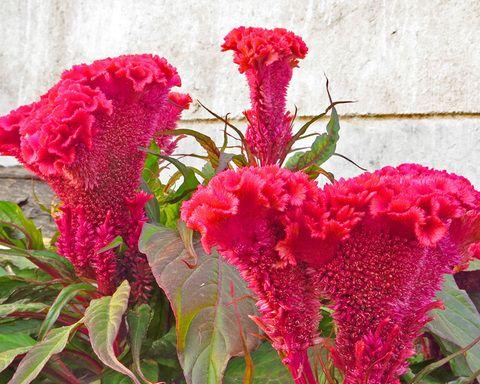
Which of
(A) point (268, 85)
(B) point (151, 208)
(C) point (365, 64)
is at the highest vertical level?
(C) point (365, 64)

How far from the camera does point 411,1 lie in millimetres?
1387

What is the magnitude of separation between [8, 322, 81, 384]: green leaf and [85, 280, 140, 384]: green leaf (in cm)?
3

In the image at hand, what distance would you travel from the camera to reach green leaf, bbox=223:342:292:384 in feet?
1.95

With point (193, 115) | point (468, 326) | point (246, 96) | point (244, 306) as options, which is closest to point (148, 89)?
point (244, 306)

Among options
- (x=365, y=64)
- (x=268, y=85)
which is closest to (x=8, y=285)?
(x=268, y=85)

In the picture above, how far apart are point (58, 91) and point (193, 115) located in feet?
4.15

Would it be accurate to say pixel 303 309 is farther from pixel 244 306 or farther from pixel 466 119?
pixel 466 119

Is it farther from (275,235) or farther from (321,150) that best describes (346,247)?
(321,150)

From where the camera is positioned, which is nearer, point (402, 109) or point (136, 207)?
point (136, 207)

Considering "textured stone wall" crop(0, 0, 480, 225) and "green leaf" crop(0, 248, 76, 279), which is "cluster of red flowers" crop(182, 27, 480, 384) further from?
"textured stone wall" crop(0, 0, 480, 225)

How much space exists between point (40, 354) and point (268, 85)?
43cm

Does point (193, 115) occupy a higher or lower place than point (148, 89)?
higher

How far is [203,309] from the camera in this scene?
529 millimetres

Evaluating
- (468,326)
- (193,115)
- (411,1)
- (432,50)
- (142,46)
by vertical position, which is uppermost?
(142,46)
